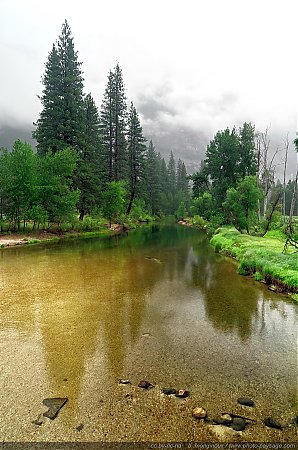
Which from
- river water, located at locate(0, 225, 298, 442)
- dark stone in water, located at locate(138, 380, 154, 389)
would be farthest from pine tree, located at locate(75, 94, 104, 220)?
dark stone in water, located at locate(138, 380, 154, 389)

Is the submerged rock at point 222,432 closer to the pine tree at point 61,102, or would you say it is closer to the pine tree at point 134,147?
the pine tree at point 61,102

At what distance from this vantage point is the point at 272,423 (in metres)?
3.90

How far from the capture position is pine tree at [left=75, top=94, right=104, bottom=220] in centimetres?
3376

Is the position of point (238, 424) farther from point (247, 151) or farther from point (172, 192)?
point (172, 192)

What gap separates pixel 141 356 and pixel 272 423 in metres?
2.65

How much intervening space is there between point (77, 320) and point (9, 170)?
20526mm

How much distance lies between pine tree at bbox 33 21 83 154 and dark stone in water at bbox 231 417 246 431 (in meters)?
31.1

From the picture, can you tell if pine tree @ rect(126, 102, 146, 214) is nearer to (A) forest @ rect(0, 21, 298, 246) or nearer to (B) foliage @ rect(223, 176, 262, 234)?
(A) forest @ rect(0, 21, 298, 246)

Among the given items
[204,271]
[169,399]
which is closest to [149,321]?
[169,399]

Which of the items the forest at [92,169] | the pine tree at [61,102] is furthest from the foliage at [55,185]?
the pine tree at [61,102]

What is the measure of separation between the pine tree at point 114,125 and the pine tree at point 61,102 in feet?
32.5

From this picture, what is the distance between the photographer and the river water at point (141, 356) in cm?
385

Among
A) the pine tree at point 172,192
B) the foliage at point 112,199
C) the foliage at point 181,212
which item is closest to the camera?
the foliage at point 112,199

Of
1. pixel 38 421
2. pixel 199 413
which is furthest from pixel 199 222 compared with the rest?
pixel 38 421
